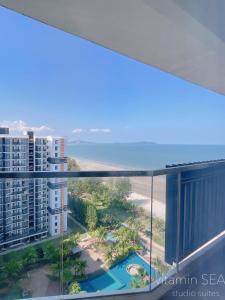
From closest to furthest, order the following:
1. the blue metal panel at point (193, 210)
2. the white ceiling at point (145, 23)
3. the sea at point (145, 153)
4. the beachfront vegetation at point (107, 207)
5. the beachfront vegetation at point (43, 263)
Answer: the white ceiling at point (145, 23), the beachfront vegetation at point (43, 263), the beachfront vegetation at point (107, 207), the blue metal panel at point (193, 210), the sea at point (145, 153)

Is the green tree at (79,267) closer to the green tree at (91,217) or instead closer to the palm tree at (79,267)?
the palm tree at (79,267)

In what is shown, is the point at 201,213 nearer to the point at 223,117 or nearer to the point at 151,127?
the point at 223,117

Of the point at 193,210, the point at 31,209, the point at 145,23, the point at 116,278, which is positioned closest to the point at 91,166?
the point at 193,210

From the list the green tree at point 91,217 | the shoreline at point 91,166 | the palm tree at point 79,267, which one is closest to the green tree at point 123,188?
the shoreline at point 91,166

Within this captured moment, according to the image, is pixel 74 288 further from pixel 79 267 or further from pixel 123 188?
pixel 123 188

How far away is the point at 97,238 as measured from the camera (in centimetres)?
178

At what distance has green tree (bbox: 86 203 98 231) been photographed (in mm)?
1786

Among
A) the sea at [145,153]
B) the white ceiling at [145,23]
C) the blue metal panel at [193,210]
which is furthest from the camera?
the sea at [145,153]

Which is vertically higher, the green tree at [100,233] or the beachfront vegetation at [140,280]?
the green tree at [100,233]

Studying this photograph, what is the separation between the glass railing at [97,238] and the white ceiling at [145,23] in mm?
1071

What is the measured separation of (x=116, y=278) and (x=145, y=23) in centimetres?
198

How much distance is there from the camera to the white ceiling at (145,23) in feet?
4.64

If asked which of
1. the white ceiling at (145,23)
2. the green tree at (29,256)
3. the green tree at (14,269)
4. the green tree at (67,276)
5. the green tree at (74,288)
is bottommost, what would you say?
the green tree at (74,288)

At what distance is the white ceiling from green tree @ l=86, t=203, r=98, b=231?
4.58 ft
